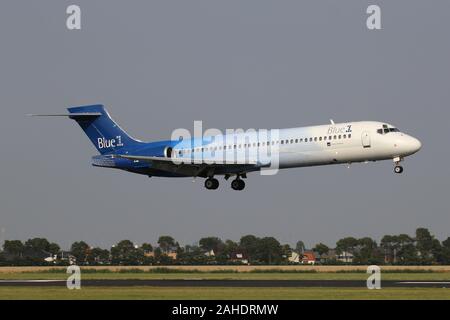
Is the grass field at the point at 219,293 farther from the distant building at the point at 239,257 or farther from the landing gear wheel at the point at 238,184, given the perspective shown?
the distant building at the point at 239,257

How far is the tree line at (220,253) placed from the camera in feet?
304

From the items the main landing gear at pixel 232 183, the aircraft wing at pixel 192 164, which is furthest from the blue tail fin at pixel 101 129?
the main landing gear at pixel 232 183

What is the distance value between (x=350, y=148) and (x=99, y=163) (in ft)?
70.4

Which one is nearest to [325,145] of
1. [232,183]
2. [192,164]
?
[192,164]

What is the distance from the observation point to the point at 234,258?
104500 mm

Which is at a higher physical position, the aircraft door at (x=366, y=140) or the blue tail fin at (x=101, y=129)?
the blue tail fin at (x=101, y=129)

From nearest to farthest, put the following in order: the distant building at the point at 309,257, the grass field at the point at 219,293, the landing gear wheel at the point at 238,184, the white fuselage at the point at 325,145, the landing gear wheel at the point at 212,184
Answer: the grass field at the point at 219,293 < the white fuselage at the point at 325,145 < the landing gear wheel at the point at 212,184 < the landing gear wheel at the point at 238,184 < the distant building at the point at 309,257

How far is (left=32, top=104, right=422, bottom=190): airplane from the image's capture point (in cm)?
5956

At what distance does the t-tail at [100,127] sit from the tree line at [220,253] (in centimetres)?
1698

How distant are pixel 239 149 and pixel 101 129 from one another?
14.7 metres

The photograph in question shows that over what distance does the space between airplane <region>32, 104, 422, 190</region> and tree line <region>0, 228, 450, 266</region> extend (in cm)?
1817
